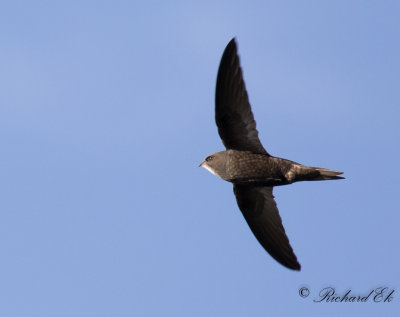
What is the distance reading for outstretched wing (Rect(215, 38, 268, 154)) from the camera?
10688 millimetres

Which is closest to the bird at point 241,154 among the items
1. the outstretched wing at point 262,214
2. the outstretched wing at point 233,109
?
the outstretched wing at point 233,109

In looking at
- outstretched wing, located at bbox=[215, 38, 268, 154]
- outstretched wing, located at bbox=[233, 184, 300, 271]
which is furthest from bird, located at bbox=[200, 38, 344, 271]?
outstretched wing, located at bbox=[233, 184, 300, 271]

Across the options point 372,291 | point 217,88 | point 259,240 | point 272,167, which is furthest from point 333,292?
point 217,88

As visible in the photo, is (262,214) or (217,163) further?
(262,214)

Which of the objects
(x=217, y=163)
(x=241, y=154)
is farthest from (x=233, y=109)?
(x=217, y=163)

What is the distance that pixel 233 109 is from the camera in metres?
10.8

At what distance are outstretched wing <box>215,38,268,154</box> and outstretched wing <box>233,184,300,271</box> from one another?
981 mm

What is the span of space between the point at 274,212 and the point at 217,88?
2.40m

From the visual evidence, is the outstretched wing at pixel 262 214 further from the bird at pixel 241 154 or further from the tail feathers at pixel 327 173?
the tail feathers at pixel 327 173

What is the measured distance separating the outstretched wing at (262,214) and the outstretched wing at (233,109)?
38.6 inches

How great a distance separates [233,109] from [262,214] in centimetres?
203

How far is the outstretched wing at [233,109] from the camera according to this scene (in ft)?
35.1

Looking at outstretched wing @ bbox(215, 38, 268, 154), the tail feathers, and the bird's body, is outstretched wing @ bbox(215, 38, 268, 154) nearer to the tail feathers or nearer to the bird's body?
the bird's body

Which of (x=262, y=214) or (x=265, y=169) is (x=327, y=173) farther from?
(x=262, y=214)
